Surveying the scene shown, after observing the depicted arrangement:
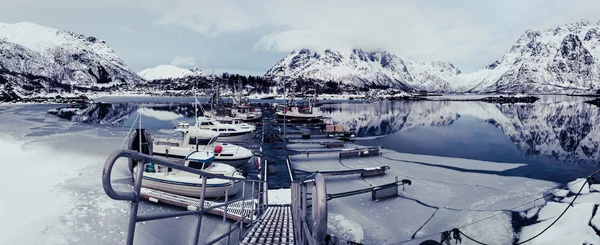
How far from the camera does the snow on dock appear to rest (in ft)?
42.7

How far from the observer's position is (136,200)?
258 cm

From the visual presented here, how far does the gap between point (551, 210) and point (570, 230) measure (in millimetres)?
2960

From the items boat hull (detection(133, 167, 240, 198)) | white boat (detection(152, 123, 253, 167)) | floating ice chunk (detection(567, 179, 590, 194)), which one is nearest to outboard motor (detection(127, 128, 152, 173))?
white boat (detection(152, 123, 253, 167))

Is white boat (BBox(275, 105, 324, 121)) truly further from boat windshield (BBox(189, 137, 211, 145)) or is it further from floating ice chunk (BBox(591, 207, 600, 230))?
floating ice chunk (BBox(591, 207, 600, 230))

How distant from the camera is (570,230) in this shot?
11.7 meters

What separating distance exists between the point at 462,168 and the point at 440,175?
3647 millimetres

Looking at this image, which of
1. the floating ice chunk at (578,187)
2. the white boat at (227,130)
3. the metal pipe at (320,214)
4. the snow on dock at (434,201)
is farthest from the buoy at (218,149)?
the floating ice chunk at (578,187)

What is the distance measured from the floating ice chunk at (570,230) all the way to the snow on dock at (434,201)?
81cm

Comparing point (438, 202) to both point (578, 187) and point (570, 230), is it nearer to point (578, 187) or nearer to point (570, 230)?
point (570, 230)

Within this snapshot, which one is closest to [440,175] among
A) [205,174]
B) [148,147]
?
[148,147]

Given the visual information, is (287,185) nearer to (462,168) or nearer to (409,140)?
(462,168)

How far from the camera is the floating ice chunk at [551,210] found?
13.8 metres

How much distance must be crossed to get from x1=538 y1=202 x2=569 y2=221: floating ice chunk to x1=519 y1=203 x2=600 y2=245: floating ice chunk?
0.52 meters

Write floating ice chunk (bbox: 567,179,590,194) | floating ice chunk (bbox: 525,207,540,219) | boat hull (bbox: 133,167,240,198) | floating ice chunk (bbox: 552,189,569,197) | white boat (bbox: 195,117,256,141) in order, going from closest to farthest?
floating ice chunk (bbox: 525,207,540,219), boat hull (bbox: 133,167,240,198), floating ice chunk (bbox: 567,179,590,194), floating ice chunk (bbox: 552,189,569,197), white boat (bbox: 195,117,256,141)
